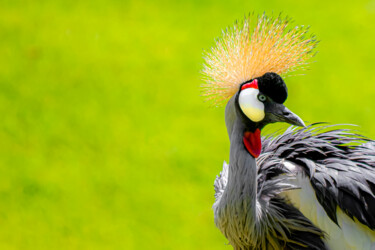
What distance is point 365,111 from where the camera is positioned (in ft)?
10.5

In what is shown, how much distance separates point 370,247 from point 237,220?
16.2 inches

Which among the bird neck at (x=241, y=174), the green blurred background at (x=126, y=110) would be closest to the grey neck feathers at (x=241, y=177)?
the bird neck at (x=241, y=174)

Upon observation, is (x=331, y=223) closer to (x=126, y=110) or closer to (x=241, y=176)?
(x=241, y=176)

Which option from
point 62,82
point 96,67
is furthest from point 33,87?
point 96,67

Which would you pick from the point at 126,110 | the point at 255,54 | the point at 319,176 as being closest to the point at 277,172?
the point at 319,176

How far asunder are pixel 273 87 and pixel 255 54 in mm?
166

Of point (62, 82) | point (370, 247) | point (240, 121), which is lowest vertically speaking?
point (370, 247)

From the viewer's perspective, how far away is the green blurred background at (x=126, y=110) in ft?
8.36

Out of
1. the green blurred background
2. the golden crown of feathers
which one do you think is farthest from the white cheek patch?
the green blurred background

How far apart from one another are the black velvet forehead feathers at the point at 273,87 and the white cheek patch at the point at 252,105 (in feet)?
0.09

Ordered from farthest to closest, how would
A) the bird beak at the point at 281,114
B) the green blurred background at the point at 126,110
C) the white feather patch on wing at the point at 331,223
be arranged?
the green blurred background at the point at 126,110 < the white feather patch on wing at the point at 331,223 < the bird beak at the point at 281,114

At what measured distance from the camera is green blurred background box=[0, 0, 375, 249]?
2.55 meters

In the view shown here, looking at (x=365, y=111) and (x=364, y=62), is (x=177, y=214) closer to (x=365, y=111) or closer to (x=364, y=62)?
(x=365, y=111)

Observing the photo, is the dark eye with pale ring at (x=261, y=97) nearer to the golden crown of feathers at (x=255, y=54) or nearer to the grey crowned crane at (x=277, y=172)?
the grey crowned crane at (x=277, y=172)
